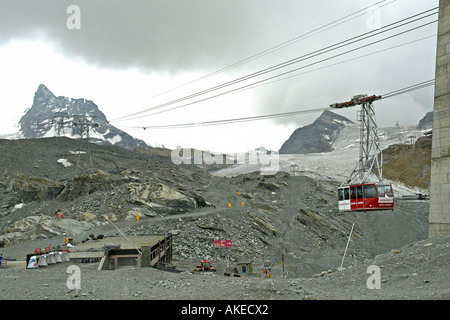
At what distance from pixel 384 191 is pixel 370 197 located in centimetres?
108

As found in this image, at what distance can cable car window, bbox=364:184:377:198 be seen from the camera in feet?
80.6

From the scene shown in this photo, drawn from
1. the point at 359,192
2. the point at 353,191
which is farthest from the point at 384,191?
the point at 353,191

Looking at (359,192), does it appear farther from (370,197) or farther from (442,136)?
(442,136)

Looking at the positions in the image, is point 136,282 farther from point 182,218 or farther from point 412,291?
point 182,218

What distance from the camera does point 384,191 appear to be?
24625 millimetres

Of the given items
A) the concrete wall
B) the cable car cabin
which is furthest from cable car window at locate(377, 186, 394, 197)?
the concrete wall

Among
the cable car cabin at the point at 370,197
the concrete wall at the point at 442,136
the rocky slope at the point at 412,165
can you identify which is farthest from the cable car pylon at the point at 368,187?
the rocky slope at the point at 412,165

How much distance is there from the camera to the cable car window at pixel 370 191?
2458 centimetres

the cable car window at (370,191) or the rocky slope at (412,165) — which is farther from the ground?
the rocky slope at (412,165)

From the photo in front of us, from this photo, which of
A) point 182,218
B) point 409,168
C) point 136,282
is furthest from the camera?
point 409,168

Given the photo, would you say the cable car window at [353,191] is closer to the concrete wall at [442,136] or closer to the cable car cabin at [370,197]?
the cable car cabin at [370,197]

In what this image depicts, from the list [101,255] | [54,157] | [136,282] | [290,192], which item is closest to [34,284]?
[136,282]

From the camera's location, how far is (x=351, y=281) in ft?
43.4
